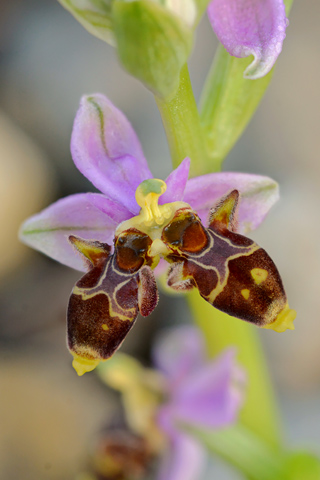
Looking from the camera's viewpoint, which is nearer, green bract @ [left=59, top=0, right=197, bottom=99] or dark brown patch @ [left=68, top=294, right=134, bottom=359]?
green bract @ [left=59, top=0, right=197, bottom=99]

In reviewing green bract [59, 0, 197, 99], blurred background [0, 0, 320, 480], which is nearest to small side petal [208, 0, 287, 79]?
green bract [59, 0, 197, 99]

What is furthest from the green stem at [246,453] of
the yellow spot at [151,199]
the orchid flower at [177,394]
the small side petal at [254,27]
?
the small side petal at [254,27]

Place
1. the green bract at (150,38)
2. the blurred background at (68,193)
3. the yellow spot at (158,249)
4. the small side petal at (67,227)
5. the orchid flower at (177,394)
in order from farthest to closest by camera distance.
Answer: the blurred background at (68,193) < the orchid flower at (177,394) < the small side petal at (67,227) < the yellow spot at (158,249) < the green bract at (150,38)

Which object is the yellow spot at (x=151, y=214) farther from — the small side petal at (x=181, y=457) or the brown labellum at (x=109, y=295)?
the small side petal at (x=181, y=457)

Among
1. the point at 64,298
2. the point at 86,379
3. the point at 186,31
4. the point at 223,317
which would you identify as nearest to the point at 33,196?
the point at 64,298

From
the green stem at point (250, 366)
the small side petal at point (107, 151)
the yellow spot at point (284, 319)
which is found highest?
the small side petal at point (107, 151)

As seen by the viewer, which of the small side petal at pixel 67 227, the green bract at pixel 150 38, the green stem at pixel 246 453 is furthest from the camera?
the green stem at pixel 246 453

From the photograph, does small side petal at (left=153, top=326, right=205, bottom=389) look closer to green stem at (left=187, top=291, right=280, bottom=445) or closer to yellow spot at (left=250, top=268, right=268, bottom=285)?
green stem at (left=187, top=291, right=280, bottom=445)

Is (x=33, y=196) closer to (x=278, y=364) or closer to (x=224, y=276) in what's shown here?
(x=278, y=364)
